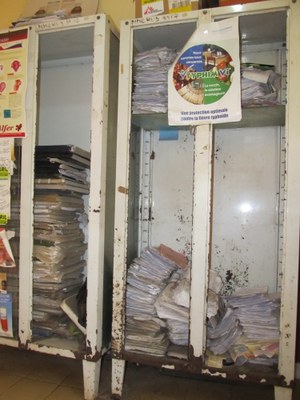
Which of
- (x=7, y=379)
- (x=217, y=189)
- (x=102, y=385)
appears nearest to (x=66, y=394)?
(x=102, y=385)

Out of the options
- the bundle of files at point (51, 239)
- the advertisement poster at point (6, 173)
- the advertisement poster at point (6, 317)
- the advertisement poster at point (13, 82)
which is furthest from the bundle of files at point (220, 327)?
the advertisement poster at point (13, 82)

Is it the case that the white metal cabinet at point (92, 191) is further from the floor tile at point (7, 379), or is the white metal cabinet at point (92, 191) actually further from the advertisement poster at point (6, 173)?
the floor tile at point (7, 379)

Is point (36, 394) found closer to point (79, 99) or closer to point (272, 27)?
point (79, 99)

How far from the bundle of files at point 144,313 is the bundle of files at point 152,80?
834 mm

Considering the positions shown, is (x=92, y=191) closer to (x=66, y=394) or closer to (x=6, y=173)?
(x=6, y=173)

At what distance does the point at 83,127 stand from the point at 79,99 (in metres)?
0.20

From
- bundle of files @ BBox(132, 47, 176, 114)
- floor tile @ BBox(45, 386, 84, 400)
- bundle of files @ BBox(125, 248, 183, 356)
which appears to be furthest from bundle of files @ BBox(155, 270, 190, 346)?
bundle of files @ BBox(132, 47, 176, 114)

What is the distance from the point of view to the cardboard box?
151cm

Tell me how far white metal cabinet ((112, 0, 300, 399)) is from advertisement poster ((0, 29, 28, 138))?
53 cm

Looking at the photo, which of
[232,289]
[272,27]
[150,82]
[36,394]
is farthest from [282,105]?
[36,394]

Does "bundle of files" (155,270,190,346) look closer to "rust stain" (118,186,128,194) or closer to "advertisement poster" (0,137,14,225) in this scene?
"rust stain" (118,186,128,194)

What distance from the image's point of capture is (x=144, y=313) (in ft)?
5.08

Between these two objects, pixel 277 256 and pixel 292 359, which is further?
pixel 277 256

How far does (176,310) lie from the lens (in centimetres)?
150
